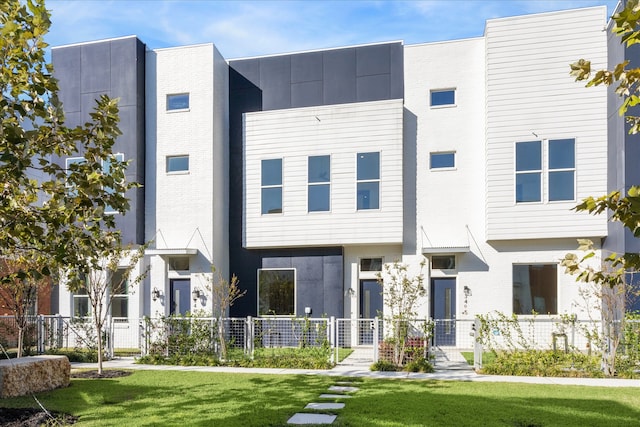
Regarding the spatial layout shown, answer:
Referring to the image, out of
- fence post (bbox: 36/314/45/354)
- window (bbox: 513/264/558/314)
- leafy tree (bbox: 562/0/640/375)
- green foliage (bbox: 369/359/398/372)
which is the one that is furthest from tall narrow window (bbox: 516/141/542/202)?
fence post (bbox: 36/314/45/354)

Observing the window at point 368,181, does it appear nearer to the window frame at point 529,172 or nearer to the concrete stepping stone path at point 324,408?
the window frame at point 529,172

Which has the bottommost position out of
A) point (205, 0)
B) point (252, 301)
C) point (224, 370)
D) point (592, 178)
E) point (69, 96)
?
point (224, 370)

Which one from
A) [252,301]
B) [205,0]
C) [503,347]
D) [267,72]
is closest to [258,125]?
[267,72]

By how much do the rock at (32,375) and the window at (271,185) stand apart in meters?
7.98

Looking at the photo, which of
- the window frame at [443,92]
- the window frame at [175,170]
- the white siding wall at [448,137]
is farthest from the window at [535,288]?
the window frame at [175,170]

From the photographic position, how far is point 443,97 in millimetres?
15750

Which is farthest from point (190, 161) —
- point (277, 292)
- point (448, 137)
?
point (448, 137)

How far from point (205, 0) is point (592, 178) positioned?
1145 cm

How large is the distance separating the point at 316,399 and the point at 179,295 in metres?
9.68

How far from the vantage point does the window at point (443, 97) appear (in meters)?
15.7

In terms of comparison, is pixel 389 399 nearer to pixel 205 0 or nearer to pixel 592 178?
pixel 205 0

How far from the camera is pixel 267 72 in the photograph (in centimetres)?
1706

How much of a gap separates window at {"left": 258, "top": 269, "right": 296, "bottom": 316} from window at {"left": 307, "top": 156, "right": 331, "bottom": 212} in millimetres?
2332

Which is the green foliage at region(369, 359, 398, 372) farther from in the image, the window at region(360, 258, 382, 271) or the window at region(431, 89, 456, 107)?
the window at region(431, 89, 456, 107)
